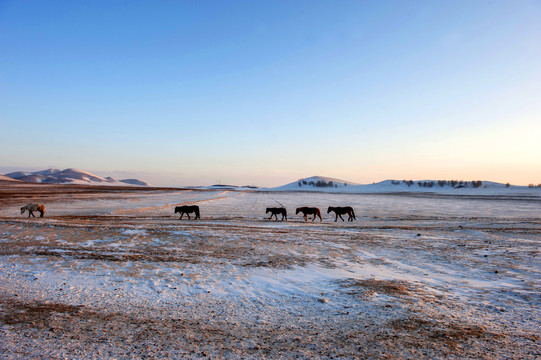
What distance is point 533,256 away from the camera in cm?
1060

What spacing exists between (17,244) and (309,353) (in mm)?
11513

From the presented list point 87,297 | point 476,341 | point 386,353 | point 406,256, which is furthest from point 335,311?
point 406,256

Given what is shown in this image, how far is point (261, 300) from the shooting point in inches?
242

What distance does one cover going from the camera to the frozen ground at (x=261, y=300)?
4.24 metres

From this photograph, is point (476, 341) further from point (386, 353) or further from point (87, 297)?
point (87, 297)

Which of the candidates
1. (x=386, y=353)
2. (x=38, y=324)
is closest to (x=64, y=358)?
(x=38, y=324)

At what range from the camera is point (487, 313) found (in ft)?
18.3

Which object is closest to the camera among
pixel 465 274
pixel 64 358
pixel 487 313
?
pixel 64 358

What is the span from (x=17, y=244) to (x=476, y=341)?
44.3ft

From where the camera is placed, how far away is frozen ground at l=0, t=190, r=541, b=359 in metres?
4.24

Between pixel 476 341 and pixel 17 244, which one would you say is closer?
pixel 476 341

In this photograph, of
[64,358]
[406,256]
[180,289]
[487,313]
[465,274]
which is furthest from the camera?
[406,256]

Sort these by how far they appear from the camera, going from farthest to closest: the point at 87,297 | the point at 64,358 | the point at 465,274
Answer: the point at 465,274, the point at 87,297, the point at 64,358

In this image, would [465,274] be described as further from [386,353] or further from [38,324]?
[38,324]
